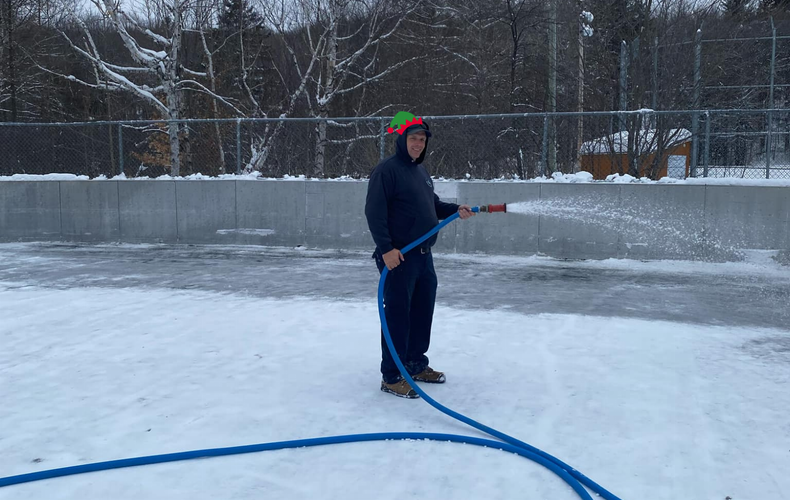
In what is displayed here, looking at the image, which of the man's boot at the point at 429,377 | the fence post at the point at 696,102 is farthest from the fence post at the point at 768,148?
the man's boot at the point at 429,377

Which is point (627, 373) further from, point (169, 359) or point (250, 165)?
point (250, 165)

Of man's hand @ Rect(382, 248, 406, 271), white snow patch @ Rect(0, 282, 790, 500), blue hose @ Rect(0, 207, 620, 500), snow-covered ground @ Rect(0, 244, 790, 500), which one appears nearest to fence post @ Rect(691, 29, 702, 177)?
snow-covered ground @ Rect(0, 244, 790, 500)

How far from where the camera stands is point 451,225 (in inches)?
448

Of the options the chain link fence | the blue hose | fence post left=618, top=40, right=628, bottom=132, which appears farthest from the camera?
fence post left=618, top=40, right=628, bottom=132

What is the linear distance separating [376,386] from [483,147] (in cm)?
735

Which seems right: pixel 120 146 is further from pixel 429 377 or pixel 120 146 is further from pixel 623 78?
pixel 429 377

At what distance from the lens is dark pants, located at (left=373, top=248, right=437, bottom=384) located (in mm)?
4676

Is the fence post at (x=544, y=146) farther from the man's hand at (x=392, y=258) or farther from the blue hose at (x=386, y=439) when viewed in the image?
the blue hose at (x=386, y=439)

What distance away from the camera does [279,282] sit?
29.2 ft

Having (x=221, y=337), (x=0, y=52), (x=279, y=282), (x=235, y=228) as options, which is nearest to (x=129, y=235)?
(x=235, y=228)

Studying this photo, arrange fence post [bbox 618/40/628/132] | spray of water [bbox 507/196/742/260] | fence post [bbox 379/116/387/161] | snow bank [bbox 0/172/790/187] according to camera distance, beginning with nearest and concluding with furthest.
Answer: snow bank [bbox 0/172/790/187] < spray of water [bbox 507/196/742/260] < fence post [bbox 379/116/387/161] < fence post [bbox 618/40/628/132]

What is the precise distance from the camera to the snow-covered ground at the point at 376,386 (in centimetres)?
348

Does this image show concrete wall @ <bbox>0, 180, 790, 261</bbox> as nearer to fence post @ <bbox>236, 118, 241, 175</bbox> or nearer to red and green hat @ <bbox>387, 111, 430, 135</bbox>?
fence post @ <bbox>236, 118, 241, 175</bbox>

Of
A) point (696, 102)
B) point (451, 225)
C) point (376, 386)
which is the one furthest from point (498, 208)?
point (696, 102)
